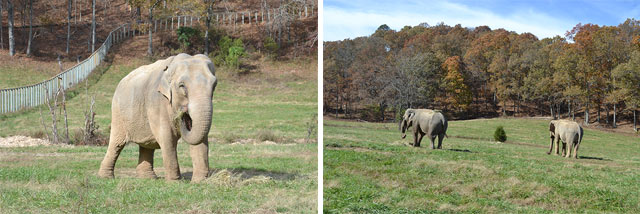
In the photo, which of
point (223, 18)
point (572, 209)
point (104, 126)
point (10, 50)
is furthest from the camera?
point (223, 18)

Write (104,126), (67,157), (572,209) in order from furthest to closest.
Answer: (104,126) < (67,157) < (572,209)

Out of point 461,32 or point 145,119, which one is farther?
point 461,32

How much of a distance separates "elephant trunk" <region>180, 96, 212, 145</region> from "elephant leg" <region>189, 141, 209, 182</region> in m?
0.16

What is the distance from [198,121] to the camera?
208 inches

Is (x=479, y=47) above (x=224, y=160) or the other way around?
above

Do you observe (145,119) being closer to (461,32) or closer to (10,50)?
(461,32)

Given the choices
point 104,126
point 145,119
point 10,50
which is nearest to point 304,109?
point 104,126

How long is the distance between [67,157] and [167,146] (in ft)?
6.10

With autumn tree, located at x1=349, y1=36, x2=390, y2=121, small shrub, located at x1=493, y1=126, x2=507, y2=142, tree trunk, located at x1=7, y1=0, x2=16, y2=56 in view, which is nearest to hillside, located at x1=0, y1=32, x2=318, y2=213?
autumn tree, located at x1=349, y1=36, x2=390, y2=121

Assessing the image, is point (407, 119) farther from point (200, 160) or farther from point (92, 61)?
point (92, 61)

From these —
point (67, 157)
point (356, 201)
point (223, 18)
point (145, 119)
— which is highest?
point (223, 18)

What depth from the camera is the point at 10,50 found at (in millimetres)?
9602

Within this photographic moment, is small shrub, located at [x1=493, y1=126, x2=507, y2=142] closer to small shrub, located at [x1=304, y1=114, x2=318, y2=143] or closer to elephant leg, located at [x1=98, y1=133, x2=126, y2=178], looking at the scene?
elephant leg, located at [x1=98, y1=133, x2=126, y2=178]

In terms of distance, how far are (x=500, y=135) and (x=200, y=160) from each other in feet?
11.5
